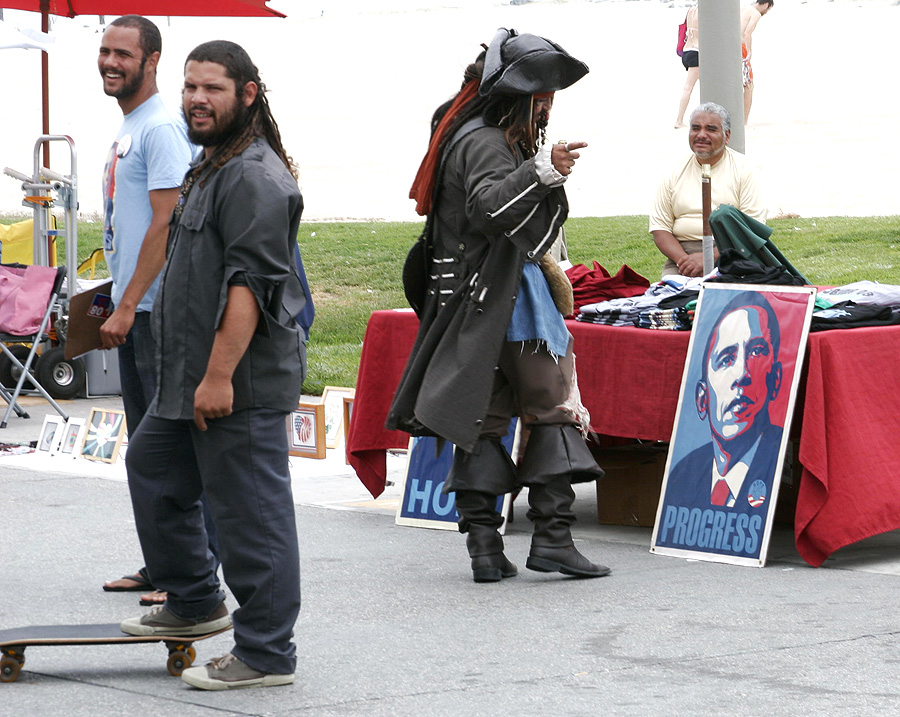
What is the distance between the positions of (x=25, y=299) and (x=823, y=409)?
19.3 ft

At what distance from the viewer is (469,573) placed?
236 inches

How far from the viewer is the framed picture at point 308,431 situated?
27.4 ft

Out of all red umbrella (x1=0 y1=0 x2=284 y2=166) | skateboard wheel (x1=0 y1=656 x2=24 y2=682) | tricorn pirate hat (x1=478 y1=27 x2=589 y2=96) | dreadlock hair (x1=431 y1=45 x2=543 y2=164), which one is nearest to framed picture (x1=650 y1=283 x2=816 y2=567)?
dreadlock hair (x1=431 y1=45 x2=543 y2=164)

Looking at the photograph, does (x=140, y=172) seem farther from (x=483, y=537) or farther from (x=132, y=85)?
(x=483, y=537)

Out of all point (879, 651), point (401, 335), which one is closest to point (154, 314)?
point (879, 651)

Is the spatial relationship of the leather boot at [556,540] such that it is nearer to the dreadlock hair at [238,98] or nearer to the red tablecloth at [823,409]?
the red tablecloth at [823,409]

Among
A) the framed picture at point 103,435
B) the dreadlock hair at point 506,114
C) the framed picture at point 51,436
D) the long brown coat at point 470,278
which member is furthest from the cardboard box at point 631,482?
the framed picture at point 51,436

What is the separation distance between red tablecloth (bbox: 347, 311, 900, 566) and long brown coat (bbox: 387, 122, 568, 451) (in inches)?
35.3

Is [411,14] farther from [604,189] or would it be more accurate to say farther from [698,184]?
[698,184]

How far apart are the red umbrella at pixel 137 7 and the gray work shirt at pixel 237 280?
7.88m

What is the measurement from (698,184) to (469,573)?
2.95 m

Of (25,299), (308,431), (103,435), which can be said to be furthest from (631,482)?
(25,299)

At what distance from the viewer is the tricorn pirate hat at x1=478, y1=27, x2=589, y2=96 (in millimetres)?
5574

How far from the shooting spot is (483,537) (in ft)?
19.2
